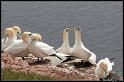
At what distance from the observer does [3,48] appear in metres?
16.7

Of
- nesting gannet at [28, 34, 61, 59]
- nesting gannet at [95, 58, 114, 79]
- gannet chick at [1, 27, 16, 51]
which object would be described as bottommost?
nesting gannet at [95, 58, 114, 79]

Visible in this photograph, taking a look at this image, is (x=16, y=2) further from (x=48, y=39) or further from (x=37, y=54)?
(x=37, y=54)

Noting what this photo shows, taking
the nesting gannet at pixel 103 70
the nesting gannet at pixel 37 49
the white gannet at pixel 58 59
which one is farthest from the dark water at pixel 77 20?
the nesting gannet at pixel 37 49

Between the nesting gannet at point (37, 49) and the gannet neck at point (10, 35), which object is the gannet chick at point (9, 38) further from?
the nesting gannet at point (37, 49)

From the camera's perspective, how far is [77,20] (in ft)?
81.9

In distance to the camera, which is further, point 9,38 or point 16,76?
point 9,38

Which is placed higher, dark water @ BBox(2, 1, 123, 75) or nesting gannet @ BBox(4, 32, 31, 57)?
dark water @ BBox(2, 1, 123, 75)

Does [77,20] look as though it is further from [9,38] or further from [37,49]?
[37,49]

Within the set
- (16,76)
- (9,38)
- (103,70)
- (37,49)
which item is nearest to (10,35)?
(9,38)

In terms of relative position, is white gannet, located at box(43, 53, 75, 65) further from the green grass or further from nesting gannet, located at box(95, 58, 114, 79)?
the green grass

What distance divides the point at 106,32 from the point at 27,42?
26.1ft

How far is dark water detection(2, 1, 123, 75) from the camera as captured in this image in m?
21.8

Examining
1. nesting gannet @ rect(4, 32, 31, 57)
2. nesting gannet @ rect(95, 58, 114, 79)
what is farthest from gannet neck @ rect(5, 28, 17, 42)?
nesting gannet @ rect(95, 58, 114, 79)

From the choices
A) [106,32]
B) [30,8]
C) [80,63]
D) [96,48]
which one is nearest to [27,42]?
[80,63]
